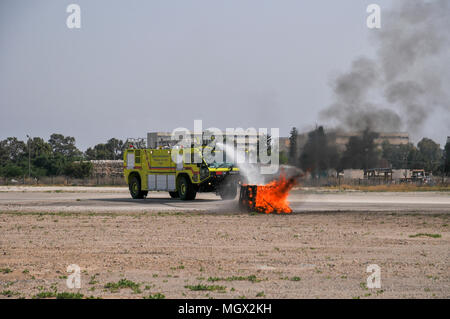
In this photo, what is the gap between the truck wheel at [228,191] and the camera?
32.9 meters

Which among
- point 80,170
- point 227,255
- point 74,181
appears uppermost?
point 80,170

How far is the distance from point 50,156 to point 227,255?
10636cm

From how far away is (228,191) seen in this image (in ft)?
109

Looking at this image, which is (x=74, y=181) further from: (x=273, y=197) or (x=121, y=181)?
(x=273, y=197)

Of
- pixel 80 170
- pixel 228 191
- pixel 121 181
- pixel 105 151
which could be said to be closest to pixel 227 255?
pixel 228 191

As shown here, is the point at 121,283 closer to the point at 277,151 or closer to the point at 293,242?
the point at 293,242

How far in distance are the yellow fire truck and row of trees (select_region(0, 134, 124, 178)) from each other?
56.5 meters

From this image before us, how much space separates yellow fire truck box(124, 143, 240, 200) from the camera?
3228cm

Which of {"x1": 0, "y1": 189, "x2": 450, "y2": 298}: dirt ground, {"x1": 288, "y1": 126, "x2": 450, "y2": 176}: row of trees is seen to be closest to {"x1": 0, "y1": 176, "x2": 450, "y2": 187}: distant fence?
{"x1": 288, "y1": 126, "x2": 450, "y2": 176}: row of trees

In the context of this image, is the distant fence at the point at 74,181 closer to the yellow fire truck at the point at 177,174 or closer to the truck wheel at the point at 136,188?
the truck wheel at the point at 136,188

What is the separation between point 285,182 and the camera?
85.6 ft

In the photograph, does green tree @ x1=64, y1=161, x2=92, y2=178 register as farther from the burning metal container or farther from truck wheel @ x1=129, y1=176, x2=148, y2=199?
the burning metal container
